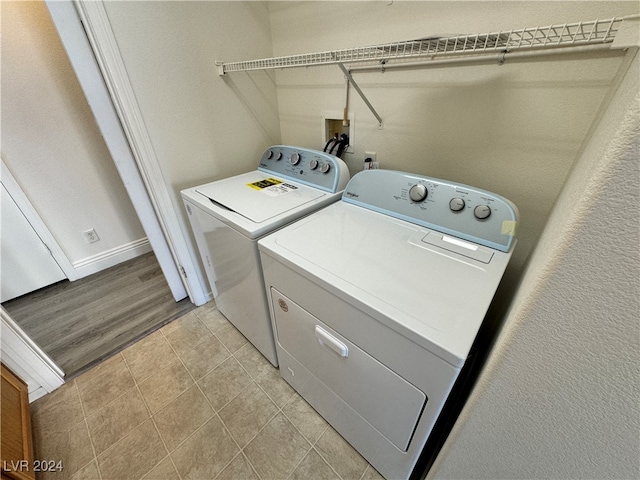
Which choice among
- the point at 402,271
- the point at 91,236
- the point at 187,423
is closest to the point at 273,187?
the point at 402,271

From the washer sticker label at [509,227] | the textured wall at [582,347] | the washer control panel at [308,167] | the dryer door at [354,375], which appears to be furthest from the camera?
the washer control panel at [308,167]

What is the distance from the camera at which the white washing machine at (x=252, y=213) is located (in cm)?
113

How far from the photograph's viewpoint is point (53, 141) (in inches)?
71.5

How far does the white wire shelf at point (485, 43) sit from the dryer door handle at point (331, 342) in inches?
37.5

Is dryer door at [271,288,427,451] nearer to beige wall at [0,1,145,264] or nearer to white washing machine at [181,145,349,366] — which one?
white washing machine at [181,145,349,366]

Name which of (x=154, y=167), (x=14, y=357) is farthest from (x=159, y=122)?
(x=14, y=357)

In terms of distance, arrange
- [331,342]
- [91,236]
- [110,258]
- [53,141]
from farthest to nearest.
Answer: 1. [110,258]
2. [91,236]
3. [53,141]
4. [331,342]

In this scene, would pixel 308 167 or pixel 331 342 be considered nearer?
pixel 331 342

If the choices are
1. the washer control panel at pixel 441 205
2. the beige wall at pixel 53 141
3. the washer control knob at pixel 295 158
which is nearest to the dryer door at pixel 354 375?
the washer control panel at pixel 441 205

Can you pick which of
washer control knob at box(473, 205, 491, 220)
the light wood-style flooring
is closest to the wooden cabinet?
the light wood-style flooring

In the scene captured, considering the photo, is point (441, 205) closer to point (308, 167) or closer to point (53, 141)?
point (308, 167)

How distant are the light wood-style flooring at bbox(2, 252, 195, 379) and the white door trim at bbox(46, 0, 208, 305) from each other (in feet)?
1.29

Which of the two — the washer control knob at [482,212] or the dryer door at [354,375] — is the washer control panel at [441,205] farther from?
the dryer door at [354,375]

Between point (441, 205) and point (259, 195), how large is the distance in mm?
882
